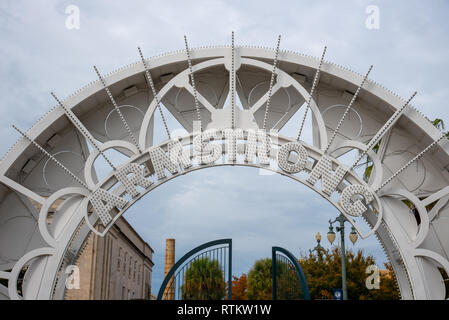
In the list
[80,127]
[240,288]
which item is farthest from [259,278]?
[80,127]

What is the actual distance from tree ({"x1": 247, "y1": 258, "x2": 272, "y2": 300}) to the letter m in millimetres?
35468

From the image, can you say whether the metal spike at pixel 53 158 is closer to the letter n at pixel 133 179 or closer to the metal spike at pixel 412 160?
the letter n at pixel 133 179

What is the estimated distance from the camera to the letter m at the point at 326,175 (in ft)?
45.1

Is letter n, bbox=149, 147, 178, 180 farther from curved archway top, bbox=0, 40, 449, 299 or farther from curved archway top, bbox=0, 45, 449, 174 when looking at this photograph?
curved archway top, bbox=0, 45, 449, 174

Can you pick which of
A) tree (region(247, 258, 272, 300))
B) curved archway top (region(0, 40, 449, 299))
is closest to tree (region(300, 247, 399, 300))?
tree (region(247, 258, 272, 300))

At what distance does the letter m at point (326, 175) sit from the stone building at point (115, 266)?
794 inches

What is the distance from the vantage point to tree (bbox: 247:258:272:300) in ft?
161

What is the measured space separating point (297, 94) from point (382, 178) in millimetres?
3321

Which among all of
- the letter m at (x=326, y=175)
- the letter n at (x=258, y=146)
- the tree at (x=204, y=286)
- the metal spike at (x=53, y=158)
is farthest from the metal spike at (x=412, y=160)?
the metal spike at (x=53, y=158)

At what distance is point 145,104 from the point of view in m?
15.7

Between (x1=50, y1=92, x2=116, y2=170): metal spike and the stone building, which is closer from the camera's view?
(x1=50, y1=92, x2=116, y2=170): metal spike
